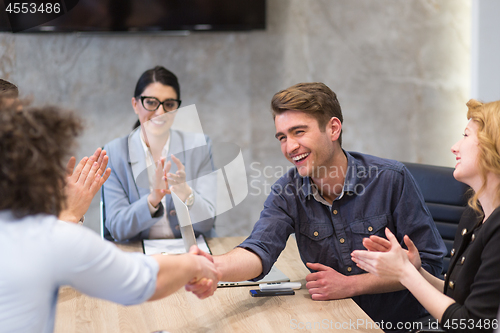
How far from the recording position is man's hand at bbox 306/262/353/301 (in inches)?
57.2

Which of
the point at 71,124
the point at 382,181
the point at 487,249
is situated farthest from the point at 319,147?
the point at 71,124

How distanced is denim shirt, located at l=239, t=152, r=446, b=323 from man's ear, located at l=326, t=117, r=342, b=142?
5.9 inches

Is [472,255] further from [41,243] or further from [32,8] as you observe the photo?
[32,8]

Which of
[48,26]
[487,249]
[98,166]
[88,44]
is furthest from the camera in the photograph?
[88,44]

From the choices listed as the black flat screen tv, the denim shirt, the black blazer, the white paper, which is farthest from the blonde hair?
the black flat screen tv

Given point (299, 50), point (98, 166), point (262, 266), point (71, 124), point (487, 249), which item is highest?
point (299, 50)

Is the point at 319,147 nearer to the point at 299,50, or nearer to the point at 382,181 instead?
the point at 382,181

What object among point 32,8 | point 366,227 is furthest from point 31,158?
point 32,8

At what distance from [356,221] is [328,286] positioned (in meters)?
0.32

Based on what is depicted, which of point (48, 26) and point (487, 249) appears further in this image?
point (48, 26)

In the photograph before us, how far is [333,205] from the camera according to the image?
5.56 ft

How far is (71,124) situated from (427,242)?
1.27 metres

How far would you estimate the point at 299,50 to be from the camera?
127 inches

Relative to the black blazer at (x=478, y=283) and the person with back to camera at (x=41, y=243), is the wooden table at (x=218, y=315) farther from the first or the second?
the person with back to camera at (x=41, y=243)
